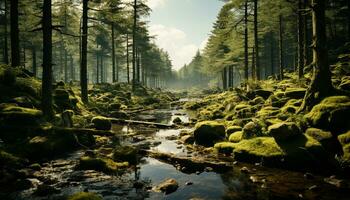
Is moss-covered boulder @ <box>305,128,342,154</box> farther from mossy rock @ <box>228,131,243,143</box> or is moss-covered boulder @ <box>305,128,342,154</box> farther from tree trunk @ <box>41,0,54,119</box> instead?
tree trunk @ <box>41,0,54,119</box>

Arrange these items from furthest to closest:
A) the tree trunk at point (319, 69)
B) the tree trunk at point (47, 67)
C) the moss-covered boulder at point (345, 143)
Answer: the tree trunk at point (47, 67) < the tree trunk at point (319, 69) < the moss-covered boulder at point (345, 143)

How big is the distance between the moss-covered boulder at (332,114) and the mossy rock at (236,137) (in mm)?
2913

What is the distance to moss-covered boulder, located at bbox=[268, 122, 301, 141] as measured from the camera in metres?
10.9

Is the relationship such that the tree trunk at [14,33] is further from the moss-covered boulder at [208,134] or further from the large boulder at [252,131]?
the large boulder at [252,131]

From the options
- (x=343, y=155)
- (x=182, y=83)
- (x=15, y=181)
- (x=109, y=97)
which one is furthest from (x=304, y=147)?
(x=182, y=83)

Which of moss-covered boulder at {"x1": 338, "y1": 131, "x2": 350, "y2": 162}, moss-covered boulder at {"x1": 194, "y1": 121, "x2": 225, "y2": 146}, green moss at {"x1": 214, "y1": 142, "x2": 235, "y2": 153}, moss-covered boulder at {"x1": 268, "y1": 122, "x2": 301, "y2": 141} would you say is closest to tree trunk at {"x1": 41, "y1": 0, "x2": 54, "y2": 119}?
moss-covered boulder at {"x1": 194, "y1": 121, "x2": 225, "y2": 146}

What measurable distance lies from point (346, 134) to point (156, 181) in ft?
22.4

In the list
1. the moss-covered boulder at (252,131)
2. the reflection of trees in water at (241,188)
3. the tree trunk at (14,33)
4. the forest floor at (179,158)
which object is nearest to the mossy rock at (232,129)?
the forest floor at (179,158)

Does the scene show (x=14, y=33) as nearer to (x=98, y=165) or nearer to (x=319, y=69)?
(x=98, y=165)

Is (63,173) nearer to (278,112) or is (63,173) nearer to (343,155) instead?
(343,155)

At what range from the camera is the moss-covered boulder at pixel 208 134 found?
14.4 metres

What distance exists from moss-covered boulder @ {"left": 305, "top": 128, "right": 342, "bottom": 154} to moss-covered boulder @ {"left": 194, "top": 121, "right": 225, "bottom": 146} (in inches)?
178

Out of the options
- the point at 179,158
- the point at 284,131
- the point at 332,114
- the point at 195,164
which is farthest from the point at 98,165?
the point at 332,114

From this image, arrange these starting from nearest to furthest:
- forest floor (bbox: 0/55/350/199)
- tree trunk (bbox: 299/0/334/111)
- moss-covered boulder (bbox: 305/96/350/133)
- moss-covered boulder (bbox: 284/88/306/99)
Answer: forest floor (bbox: 0/55/350/199) < moss-covered boulder (bbox: 305/96/350/133) < tree trunk (bbox: 299/0/334/111) < moss-covered boulder (bbox: 284/88/306/99)
